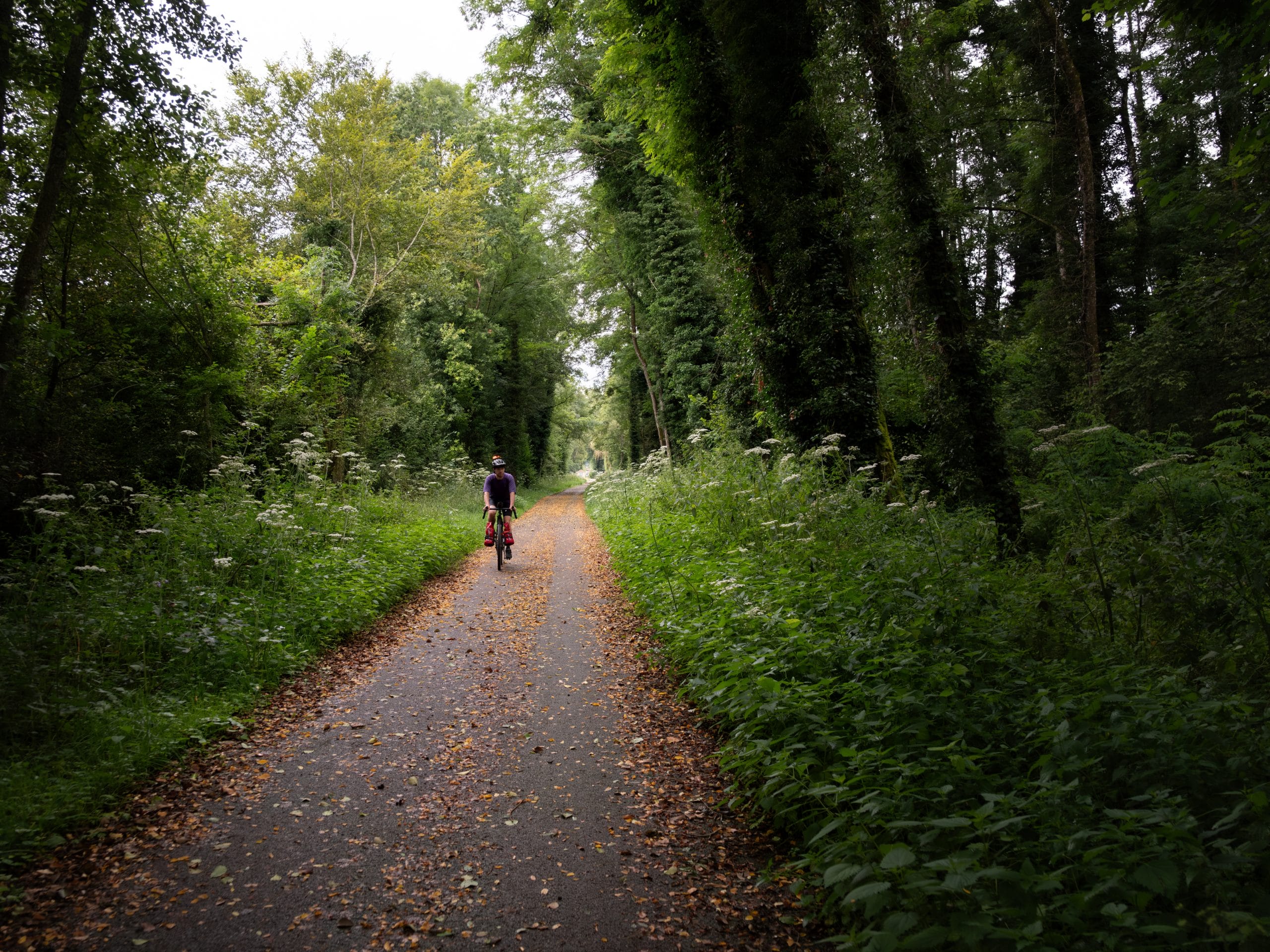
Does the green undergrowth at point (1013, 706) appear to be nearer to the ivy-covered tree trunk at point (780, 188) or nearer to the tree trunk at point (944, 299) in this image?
the tree trunk at point (944, 299)

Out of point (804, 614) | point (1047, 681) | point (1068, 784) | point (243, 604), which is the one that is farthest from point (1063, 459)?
point (243, 604)

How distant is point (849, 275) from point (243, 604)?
31.3ft

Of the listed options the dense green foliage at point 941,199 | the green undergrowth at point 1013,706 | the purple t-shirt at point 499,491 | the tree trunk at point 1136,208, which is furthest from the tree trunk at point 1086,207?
the purple t-shirt at point 499,491

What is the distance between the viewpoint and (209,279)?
10.3 meters

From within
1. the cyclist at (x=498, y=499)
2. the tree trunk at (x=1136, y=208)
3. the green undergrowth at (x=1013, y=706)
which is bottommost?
the green undergrowth at (x=1013, y=706)

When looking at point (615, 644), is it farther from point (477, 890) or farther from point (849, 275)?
point (849, 275)

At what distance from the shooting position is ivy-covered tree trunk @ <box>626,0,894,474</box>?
957 cm

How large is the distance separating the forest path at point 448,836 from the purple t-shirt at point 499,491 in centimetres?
599

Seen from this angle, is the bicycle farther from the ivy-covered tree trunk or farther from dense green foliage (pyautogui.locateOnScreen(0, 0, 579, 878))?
the ivy-covered tree trunk

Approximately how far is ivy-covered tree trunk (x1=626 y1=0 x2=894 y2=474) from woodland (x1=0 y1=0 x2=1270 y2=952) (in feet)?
0.23

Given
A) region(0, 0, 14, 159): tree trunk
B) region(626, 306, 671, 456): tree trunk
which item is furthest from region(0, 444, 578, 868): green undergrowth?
region(626, 306, 671, 456): tree trunk

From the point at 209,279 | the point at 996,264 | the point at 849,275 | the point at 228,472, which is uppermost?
the point at 996,264

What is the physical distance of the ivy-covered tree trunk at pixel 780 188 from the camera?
9570 millimetres

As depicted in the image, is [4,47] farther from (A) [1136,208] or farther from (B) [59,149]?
(A) [1136,208]
